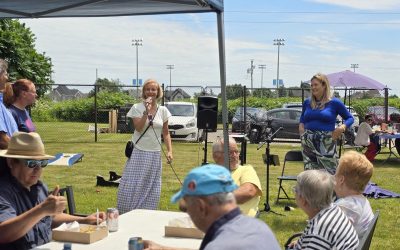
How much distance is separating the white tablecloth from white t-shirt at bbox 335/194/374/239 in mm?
981

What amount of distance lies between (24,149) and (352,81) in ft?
48.9

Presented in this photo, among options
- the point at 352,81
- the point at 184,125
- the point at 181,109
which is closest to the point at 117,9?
the point at 352,81

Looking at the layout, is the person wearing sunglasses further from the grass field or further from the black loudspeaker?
the black loudspeaker

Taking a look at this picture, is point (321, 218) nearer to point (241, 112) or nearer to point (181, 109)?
point (181, 109)

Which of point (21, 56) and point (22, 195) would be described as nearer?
point (22, 195)

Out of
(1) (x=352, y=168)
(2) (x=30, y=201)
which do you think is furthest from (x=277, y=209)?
(2) (x=30, y=201)

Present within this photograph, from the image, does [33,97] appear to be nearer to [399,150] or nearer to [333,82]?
[399,150]

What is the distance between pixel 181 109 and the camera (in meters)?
19.7

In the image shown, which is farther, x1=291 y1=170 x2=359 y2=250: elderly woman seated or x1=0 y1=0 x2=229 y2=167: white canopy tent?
x1=0 y1=0 x2=229 y2=167: white canopy tent

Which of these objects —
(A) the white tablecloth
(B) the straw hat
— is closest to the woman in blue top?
(A) the white tablecloth

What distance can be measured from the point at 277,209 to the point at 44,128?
1853 centimetres

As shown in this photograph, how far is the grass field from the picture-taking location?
21.6 feet

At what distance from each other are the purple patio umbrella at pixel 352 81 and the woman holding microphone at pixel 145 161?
11.7 metres

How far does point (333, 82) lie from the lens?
17.1 metres
